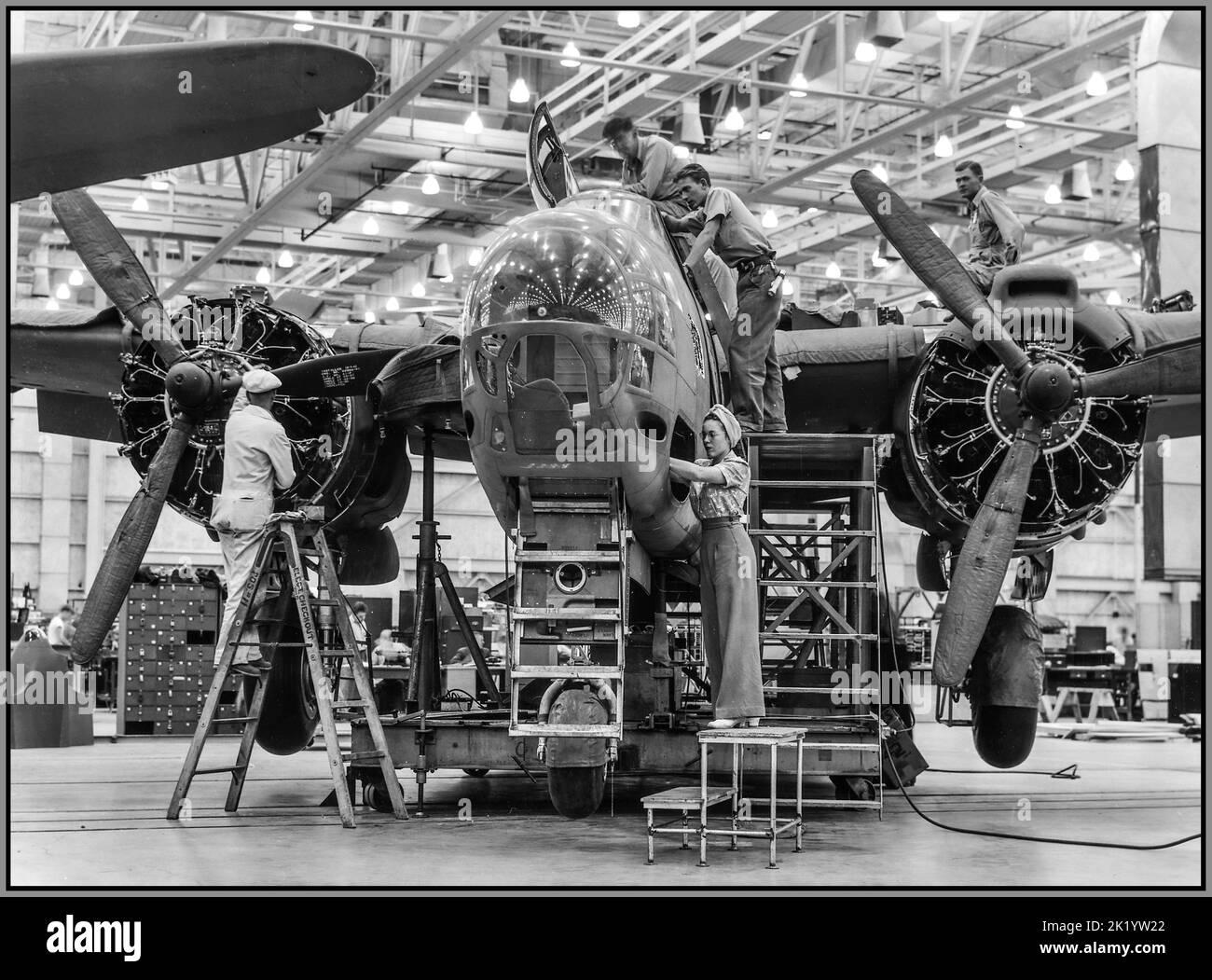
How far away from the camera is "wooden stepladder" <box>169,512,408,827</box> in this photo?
9438 millimetres

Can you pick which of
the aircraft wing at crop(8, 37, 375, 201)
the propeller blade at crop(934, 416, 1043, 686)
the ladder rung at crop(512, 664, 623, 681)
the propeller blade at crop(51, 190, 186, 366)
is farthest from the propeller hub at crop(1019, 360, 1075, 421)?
the aircraft wing at crop(8, 37, 375, 201)

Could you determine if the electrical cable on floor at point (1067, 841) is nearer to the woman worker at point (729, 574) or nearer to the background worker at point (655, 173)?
the woman worker at point (729, 574)

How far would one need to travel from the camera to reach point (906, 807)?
11.6 m

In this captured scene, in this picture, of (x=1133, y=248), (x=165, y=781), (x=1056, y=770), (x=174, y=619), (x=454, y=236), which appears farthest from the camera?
(x=1133, y=248)

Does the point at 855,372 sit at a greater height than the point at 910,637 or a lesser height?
greater

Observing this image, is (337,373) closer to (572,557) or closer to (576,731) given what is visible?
(572,557)

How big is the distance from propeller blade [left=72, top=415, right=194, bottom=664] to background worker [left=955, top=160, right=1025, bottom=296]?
7182 mm

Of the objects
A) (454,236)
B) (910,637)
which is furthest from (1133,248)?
(454,236)

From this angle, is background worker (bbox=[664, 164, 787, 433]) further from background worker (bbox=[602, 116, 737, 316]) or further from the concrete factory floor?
the concrete factory floor

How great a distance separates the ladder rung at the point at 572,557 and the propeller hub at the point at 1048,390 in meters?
4.15

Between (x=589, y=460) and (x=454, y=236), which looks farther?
(x=454, y=236)
